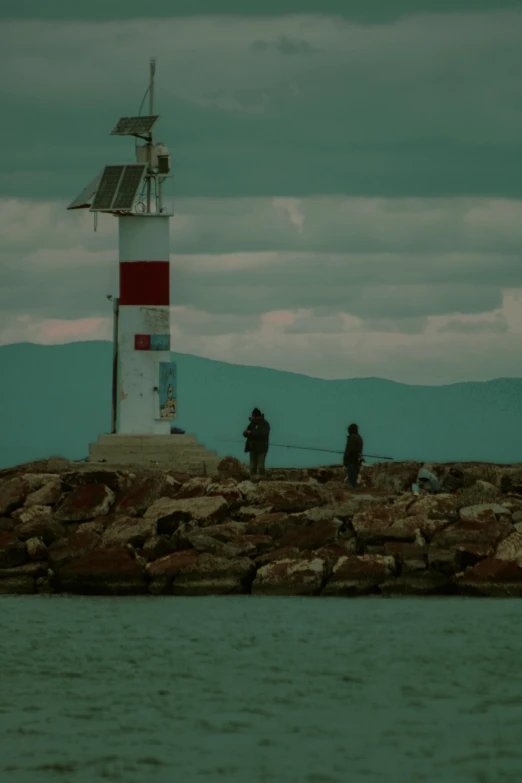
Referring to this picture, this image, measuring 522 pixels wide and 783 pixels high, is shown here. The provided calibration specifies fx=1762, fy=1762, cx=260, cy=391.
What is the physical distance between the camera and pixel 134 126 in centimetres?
3142

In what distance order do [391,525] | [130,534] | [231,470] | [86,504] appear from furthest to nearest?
[231,470] → [86,504] → [130,534] → [391,525]

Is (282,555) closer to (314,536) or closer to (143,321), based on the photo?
(314,536)

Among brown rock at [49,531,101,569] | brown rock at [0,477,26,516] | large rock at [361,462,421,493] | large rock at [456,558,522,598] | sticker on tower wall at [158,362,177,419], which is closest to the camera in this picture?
large rock at [456,558,522,598]

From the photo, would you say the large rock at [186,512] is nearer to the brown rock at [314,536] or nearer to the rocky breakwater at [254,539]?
the rocky breakwater at [254,539]

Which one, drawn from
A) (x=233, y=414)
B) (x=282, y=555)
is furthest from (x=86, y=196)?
(x=233, y=414)

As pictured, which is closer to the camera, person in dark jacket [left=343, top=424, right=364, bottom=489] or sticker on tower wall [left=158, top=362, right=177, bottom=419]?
person in dark jacket [left=343, top=424, right=364, bottom=489]

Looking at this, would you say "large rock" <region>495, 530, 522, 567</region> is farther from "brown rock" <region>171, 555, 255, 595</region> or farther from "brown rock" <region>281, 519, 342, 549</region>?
"brown rock" <region>171, 555, 255, 595</region>

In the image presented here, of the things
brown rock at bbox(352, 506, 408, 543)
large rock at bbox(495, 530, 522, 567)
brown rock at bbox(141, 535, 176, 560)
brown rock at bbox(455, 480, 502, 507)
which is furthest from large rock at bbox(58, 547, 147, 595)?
brown rock at bbox(455, 480, 502, 507)

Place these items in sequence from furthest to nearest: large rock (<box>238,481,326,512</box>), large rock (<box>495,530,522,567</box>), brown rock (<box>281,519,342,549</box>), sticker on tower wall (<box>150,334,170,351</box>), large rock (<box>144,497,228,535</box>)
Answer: sticker on tower wall (<box>150,334,170,351</box>), large rock (<box>238,481,326,512</box>), large rock (<box>144,497,228,535</box>), brown rock (<box>281,519,342,549</box>), large rock (<box>495,530,522,567</box>)

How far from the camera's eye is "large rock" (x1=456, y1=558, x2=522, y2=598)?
22.4 m

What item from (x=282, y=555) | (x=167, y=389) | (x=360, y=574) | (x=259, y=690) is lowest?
(x=259, y=690)

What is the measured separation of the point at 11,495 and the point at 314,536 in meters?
6.01

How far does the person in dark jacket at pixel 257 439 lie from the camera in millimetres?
27391

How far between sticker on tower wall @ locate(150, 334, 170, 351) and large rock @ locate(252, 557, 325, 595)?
8669 millimetres
